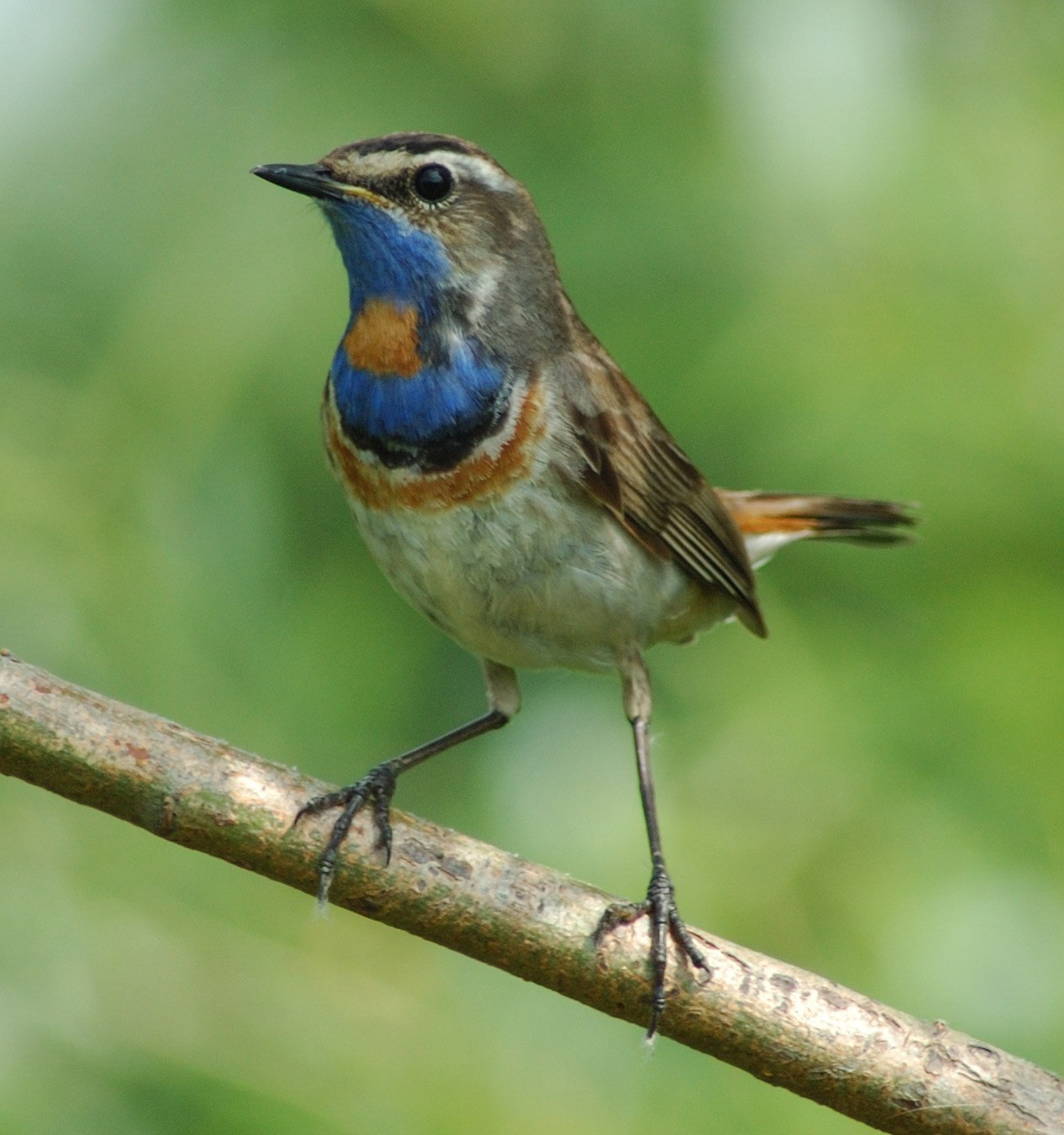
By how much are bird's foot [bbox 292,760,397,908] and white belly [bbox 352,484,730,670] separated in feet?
1.81

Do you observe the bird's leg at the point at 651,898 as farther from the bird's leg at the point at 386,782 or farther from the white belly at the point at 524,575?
the bird's leg at the point at 386,782

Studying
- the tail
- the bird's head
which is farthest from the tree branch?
the tail

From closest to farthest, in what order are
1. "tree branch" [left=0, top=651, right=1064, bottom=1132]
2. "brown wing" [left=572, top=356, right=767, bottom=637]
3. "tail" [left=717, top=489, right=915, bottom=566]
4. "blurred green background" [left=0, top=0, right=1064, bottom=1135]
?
"tree branch" [left=0, top=651, right=1064, bottom=1132] → "blurred green background" [left=0, top=0, right=1064, bottom=1135] → "brown wing" [left=572, top=356, right=767, bottom=637] → "tail" [left=717, top=489, right=915, bottom=566]

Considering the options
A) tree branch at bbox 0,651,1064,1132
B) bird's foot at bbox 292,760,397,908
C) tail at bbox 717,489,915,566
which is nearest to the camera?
tree branch at bbox 0,651,1064,1132

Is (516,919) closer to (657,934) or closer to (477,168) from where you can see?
(657,934)

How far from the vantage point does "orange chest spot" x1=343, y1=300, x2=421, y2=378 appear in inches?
185

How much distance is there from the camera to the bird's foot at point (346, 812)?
13.1ft

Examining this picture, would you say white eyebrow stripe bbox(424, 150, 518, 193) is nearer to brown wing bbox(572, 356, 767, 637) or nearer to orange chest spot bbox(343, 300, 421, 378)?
orange chest spot bbox(343, 300, 421, 378)

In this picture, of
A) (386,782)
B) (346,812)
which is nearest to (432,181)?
(386,782)

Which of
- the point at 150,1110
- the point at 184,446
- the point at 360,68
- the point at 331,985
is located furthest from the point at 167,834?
the point at 360,68

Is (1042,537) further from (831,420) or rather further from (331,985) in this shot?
(331,985)

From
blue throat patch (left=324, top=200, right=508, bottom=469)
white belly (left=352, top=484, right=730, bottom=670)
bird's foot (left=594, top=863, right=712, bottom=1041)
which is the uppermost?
Result: blue throat patch (left=324, top=200, right=508, bottom=469)

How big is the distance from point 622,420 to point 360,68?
1562 millimetres

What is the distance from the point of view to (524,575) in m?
4.75
